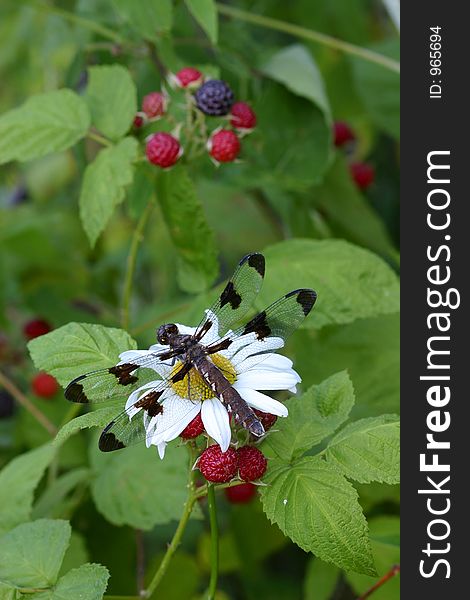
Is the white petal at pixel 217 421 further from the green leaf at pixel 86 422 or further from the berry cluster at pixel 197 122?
the berry cluster at pixel 197 122

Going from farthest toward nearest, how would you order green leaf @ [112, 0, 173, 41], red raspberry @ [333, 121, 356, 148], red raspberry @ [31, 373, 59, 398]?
red raspberry @ [333, 121, 356, 148] → red raspberry @ [31, 373, 59, 398] → green leaf @ [112, 0, 173, 41]

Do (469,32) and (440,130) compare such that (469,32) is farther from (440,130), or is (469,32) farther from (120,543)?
(120,543)

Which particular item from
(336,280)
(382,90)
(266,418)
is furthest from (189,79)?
(382,90)

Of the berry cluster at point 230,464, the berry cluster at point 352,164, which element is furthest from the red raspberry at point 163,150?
the berry cluster at point 352,164

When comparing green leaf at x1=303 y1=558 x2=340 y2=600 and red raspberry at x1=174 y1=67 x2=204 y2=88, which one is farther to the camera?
green leaf at x1=303 y1=558 x2=340 y2=600

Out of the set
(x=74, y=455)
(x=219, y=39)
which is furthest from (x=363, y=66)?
(x=74, y=455)

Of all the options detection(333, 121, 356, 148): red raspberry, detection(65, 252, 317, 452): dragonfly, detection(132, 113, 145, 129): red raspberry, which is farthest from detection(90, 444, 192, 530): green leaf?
detection(333, 121, 356, 148): red raspberry

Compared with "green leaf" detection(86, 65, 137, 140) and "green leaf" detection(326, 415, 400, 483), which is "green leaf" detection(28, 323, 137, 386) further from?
"green leaf" detection(86, 65, 137, 140)

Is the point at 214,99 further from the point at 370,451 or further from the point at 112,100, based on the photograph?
the point at 370,451
